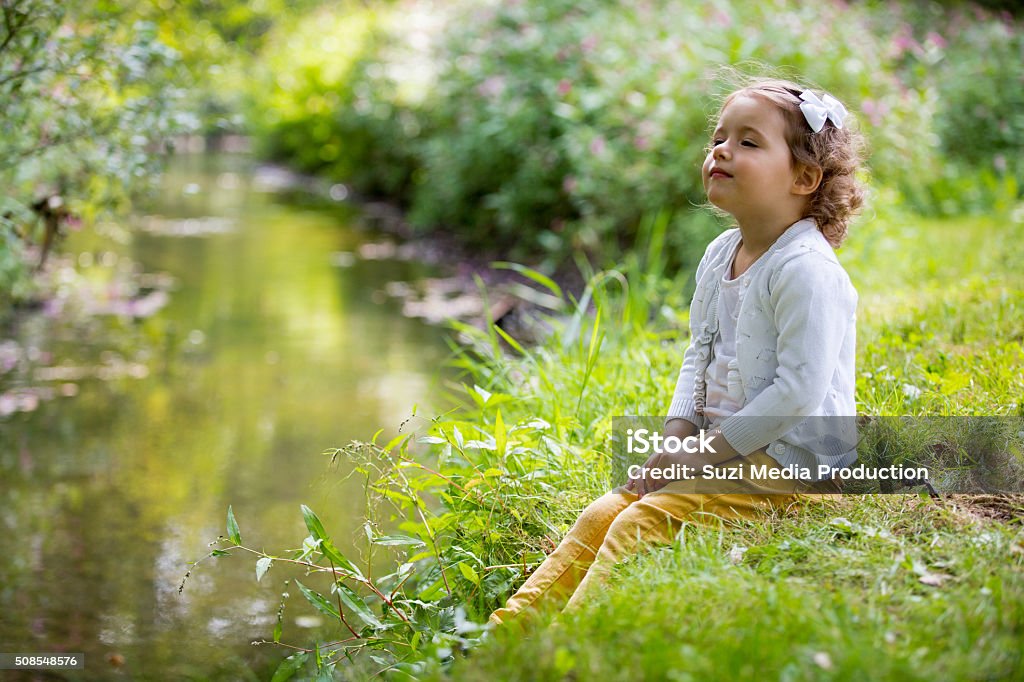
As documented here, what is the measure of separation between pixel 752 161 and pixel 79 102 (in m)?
3.30

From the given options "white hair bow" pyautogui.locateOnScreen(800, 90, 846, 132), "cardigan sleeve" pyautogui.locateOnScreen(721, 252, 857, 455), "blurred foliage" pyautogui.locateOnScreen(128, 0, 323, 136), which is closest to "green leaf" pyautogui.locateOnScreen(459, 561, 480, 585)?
"cardigan sleeve" pyautogui.locateOnScreen(721, 252, 857, 455)

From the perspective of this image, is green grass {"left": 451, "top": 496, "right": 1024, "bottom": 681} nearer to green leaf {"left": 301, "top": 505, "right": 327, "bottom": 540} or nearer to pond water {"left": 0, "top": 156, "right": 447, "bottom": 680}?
green leaf {"left": 301, "top": 505, "right": 327, "bottom": 540}

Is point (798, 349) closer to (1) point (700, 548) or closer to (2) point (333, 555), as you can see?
(1) point (700, 548)

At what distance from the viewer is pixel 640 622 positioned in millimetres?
2086

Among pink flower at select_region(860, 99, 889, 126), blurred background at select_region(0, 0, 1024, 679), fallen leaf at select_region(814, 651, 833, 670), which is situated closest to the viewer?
fallen leaf at select_region(814, 651, 833, 670)

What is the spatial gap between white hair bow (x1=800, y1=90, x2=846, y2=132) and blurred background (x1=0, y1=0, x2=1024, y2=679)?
27.6 inches

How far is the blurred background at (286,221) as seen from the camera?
4039 mm

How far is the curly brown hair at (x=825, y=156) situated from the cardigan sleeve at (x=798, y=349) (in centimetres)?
24

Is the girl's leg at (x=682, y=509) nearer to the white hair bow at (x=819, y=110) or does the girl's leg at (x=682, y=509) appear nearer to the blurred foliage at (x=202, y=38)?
the white hair bow at (x=819, y=110)

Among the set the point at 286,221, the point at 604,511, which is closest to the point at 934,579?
the point at 604,511

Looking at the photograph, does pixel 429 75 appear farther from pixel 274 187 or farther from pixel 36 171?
pixel 36 171

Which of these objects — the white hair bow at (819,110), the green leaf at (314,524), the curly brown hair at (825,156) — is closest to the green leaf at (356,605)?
the green leaf at (314,524)

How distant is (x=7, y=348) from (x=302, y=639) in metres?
4.15

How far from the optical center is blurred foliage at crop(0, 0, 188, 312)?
13.6 ft
